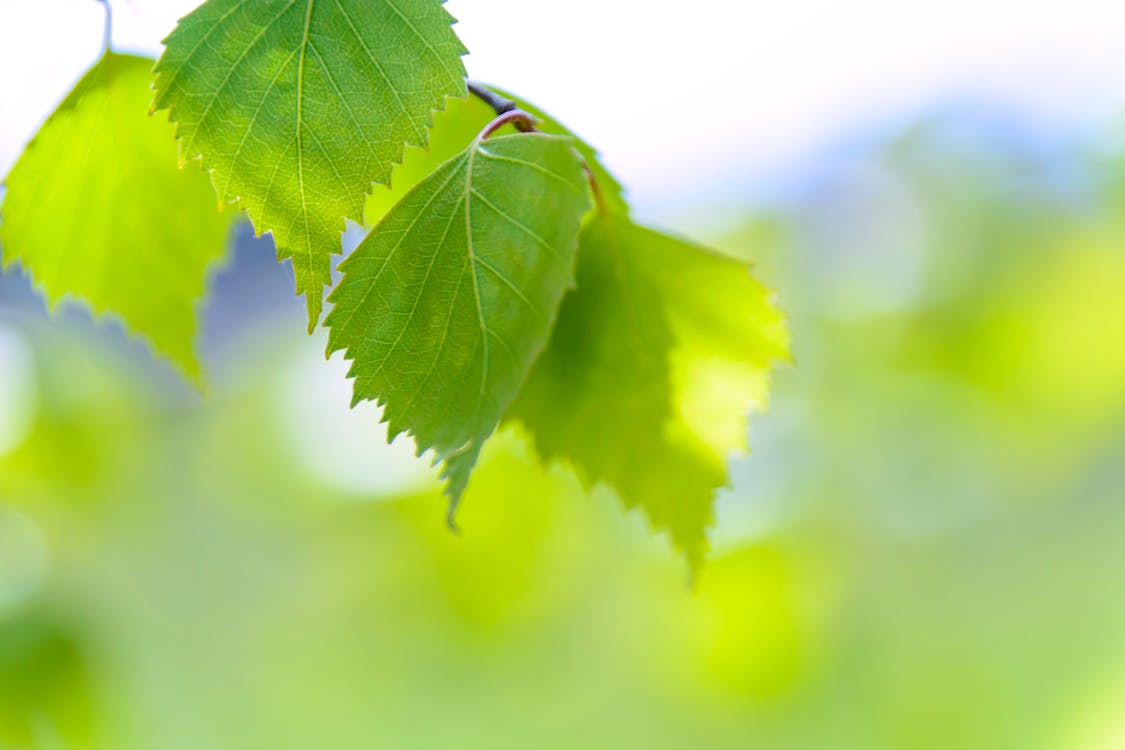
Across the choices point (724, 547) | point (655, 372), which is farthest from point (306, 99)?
point (724, 547)

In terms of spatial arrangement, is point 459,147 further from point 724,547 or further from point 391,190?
point 724,547

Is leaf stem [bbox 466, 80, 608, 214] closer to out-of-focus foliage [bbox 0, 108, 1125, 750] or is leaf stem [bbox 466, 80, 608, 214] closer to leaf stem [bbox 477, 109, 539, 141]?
leaf stem [bbox 477, 109, 539, 141]

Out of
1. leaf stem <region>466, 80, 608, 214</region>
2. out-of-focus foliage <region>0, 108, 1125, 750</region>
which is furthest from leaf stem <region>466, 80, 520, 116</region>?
out-of-focus foliage <region>0, 108, 1125, 750</region>

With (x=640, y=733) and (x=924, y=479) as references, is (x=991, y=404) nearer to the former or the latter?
(x=924, y=479)

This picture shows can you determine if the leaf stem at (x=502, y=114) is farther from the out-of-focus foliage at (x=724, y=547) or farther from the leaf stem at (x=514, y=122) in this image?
the out-of-focus foliage at (x=724, y=547)

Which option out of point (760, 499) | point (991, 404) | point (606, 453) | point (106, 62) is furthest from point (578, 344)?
point (991, 404)

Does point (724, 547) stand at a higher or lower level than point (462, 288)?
lower
